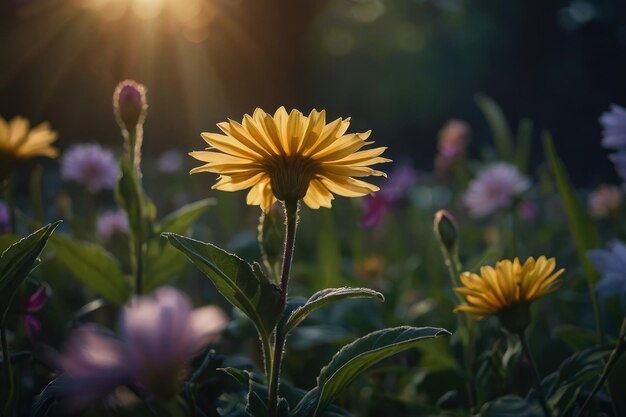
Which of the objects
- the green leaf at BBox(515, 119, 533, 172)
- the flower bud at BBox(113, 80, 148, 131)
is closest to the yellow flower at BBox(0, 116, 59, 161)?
the flower bud at BBox(113, 80, 148, 131)

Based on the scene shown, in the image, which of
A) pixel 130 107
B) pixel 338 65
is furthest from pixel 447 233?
pixel 338 65

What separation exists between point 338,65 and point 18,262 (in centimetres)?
743

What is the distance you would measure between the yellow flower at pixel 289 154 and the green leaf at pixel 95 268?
1.02ft

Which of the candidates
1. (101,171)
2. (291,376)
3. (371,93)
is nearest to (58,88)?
(371,93)

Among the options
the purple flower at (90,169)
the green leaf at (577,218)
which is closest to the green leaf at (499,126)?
the green leaf at (577,218)

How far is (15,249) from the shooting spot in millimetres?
496

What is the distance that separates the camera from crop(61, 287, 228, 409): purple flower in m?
0.34

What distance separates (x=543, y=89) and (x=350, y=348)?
267 inches

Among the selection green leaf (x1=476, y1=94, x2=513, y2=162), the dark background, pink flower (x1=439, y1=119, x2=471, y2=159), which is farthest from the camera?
the dark background

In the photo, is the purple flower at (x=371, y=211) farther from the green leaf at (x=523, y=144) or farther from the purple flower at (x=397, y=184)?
the green leaf at (x=523, y=144)

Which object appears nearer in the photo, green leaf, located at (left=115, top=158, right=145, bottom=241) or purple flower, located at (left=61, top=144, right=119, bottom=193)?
green leaf, located at (left=115, top=158, right=145, bottom=241)

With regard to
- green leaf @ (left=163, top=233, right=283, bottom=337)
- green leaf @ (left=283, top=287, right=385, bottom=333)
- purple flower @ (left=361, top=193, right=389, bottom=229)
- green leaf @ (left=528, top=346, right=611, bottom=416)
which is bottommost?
green leaf @ (left=528, top=346, right=611, bottom=416)

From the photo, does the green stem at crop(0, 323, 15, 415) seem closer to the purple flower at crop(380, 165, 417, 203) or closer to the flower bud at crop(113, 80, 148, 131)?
the flower bud at crop(113, 80, 148, 131)

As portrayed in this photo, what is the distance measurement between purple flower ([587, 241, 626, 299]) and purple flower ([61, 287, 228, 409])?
468 mm
